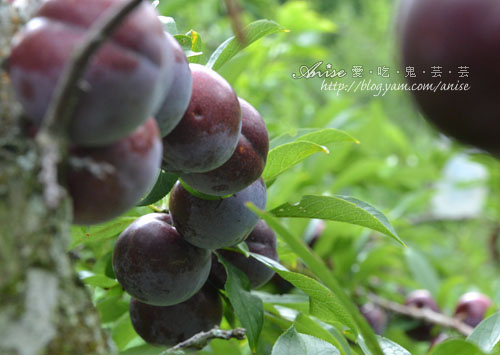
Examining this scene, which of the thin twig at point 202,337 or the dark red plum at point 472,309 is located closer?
the thin twig at point 202,337

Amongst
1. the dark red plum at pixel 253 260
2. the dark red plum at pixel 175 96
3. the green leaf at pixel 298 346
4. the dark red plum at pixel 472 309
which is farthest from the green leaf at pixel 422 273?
the dark red plum at pixel 175 96

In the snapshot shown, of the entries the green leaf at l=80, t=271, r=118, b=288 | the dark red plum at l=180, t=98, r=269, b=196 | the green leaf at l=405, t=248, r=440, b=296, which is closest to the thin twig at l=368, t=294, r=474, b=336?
the green leaf at l=405, t=248, r=440, b=296

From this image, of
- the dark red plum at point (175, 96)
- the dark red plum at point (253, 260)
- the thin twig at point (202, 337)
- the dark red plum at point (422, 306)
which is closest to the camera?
the dark red plum at point (175, 96)

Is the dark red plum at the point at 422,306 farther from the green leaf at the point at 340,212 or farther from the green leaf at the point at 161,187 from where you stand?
the green leaf at the point at 161,187

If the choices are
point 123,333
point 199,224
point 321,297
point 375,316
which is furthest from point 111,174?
point 375,316

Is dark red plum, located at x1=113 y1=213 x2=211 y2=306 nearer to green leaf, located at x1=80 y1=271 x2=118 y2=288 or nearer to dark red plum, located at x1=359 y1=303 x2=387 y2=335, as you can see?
green leaf, located at x1=80 y1=271 x2=118 y2=288
